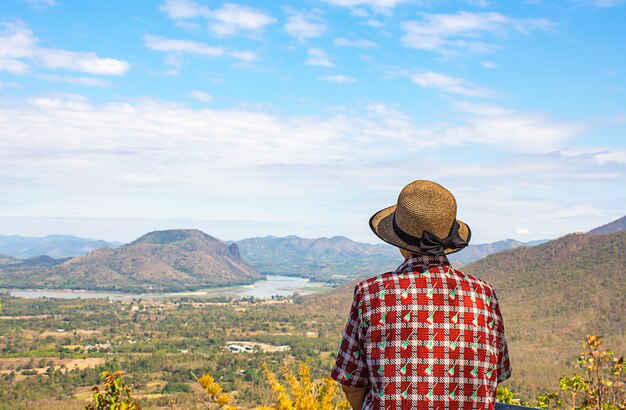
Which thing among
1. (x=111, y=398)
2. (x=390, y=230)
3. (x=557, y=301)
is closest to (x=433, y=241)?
(x=390, y=230)

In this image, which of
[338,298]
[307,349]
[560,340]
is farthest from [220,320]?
[560,340]

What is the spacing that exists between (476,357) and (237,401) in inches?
2327

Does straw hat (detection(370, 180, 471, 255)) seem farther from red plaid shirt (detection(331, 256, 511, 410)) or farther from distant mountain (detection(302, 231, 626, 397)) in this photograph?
distant mountain (detection(302, 231, 626, 397))

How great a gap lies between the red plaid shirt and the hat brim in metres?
0.13

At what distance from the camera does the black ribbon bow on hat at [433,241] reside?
265cm

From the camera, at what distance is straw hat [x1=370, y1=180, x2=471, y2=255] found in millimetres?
2680

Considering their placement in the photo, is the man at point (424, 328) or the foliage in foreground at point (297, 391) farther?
the foliage in foreground at point (297, 391)

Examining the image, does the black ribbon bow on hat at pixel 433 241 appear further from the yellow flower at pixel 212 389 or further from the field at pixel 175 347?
the field at pixel 175 347

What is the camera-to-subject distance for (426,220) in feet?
8.84

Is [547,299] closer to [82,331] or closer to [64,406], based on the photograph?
[64,406]

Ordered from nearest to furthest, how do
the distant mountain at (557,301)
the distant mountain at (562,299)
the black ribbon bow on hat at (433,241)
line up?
the black ribbon bow on hat at (433,241), the distant mountain at (557,301), the distant mountain at (562,299)

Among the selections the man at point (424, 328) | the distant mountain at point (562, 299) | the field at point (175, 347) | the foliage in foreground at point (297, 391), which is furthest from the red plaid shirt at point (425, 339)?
the distant mountain at point (562, 299)

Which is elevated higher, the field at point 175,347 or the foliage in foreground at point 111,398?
the foliage in foreground at point 111,398

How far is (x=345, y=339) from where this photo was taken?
2.71 m
